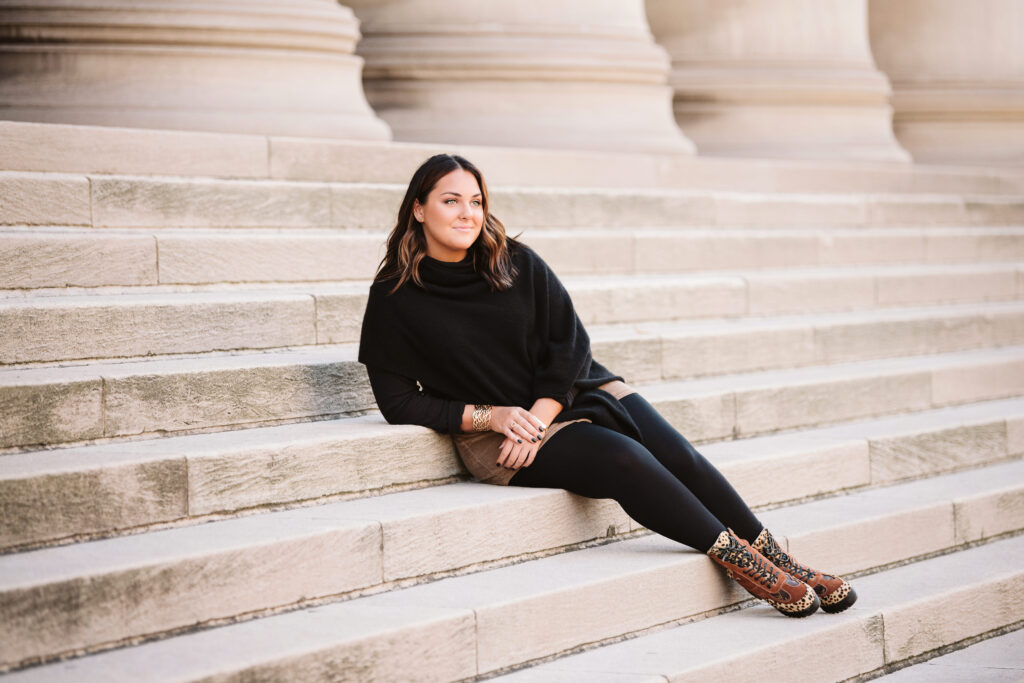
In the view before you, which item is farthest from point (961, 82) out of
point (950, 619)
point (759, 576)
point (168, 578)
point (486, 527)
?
point (168, 578)

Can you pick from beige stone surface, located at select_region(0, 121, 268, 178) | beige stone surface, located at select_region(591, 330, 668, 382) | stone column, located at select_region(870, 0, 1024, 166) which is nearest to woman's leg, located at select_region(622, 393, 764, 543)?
beige stone surface, located at select_region(591, 330, 668, 382)

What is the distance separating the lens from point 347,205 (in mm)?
8758

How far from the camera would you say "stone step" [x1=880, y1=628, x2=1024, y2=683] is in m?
6.44

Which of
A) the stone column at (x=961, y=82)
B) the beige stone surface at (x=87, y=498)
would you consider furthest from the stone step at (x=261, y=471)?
the stone column at (x=961, y=82)

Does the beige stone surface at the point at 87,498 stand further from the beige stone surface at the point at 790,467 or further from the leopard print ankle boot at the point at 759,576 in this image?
the beige stone surface at the point at 790,467

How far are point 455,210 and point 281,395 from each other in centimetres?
110

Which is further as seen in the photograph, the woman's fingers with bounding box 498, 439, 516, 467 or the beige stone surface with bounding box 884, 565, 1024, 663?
the beige stone surface with bounding box 884, 565, 1024, 663

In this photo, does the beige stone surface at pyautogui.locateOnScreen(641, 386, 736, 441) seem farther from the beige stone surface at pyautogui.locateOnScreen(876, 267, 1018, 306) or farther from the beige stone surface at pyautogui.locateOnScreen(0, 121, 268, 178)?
the beige stone surface at pyautogui.locateOnScreen(876, 267, 1018, 306)

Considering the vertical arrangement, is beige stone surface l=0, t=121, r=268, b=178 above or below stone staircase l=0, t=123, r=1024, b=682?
Result: above

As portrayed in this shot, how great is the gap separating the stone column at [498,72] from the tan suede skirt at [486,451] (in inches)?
204

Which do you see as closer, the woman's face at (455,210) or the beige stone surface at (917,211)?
the woman's face at (455,210)

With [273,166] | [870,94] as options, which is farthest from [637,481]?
[870,94]

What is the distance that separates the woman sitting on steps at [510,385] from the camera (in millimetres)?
6332

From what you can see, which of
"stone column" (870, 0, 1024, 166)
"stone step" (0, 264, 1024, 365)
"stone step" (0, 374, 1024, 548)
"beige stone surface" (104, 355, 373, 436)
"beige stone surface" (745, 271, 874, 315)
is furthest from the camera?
"stone column" (870, 0, 1024, 166)
